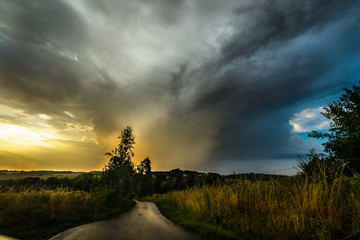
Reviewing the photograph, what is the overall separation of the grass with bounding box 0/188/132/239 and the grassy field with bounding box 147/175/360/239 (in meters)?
6.90

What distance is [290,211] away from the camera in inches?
256

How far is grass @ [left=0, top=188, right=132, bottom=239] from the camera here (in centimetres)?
790

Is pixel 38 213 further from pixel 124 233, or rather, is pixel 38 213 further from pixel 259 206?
pixel 259 206

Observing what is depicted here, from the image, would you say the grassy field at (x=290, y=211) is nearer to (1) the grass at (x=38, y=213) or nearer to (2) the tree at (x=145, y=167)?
(1) the grass at (x=38, y=213)

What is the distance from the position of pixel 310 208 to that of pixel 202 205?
7.15m

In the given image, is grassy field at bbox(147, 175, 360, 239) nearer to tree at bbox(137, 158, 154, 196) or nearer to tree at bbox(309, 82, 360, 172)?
tree at bbox(309, 82, 360, 172)

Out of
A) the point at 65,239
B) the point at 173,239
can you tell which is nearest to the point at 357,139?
the point at 173,239

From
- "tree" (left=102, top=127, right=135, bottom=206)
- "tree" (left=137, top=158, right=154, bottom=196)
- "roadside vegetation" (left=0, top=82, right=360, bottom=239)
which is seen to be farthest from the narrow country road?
"tree" (left=137, top=158, right=154, bottom=196)

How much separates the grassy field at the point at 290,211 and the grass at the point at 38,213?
6.90m

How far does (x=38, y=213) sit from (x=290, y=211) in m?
12.9

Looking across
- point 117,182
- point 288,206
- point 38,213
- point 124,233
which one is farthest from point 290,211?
point 117,182

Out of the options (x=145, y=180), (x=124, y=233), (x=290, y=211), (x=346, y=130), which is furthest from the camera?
(x=145, y=180)

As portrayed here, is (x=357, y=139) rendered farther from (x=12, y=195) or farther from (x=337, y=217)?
(x=12, y=195)

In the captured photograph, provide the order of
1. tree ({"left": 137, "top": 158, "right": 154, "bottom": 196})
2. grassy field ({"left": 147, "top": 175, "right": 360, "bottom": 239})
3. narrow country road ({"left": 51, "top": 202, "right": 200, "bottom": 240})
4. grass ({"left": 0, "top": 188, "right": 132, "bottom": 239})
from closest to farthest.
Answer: grassy field ({"left": 147, "top": 175, "right": 360, "bottom": 239})
narrow country road ({"left": 51, "top": 202, "right": 200, "bottom": 240})
grass ({"left": 0, "top": 188, "right": 132, "bottom": 239})
tree ({"left": 137, "top": 158, "right": 154, "bottom": 196})
